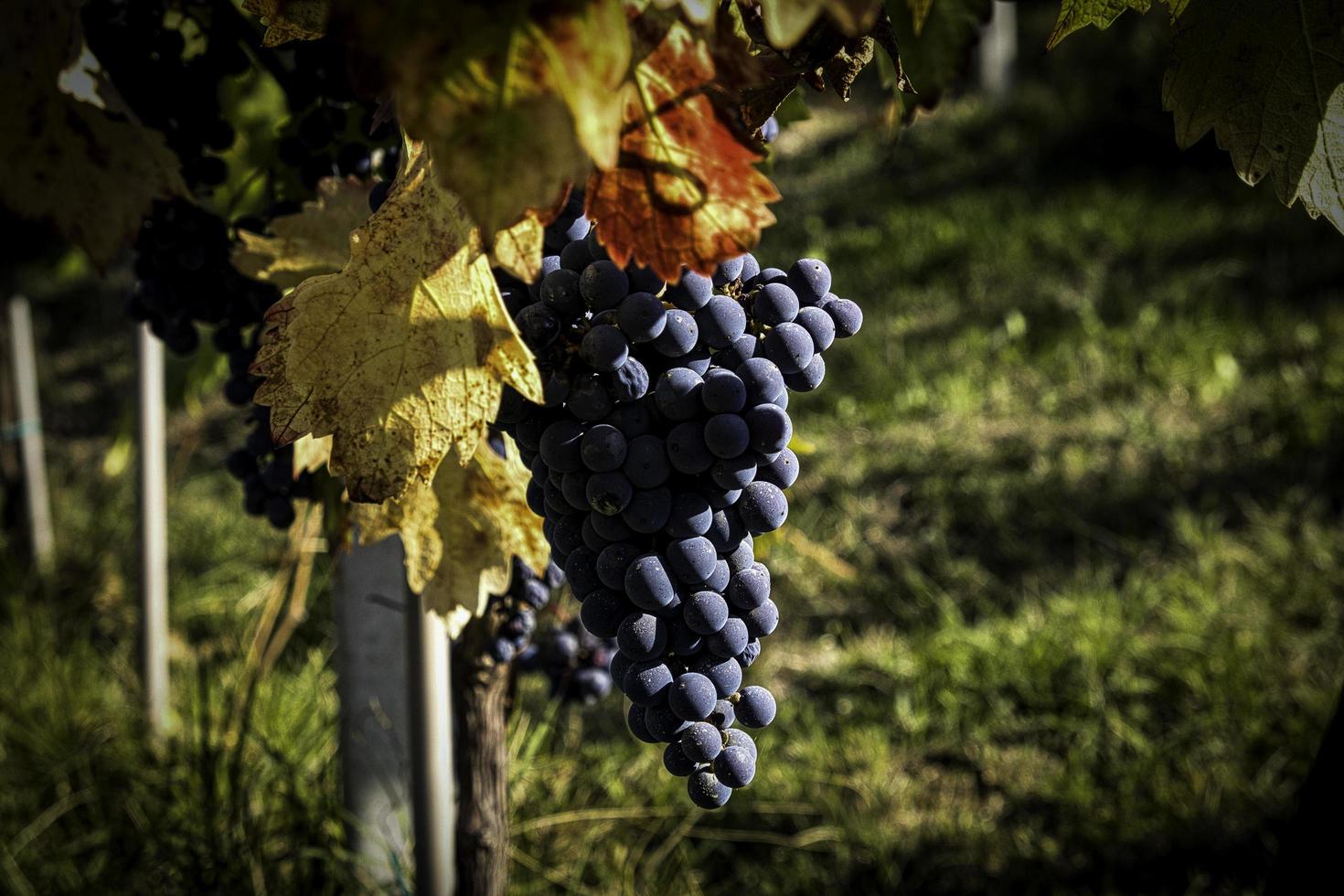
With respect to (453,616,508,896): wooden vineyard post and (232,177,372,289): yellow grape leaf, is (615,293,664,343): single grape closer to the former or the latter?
(232,177,372,289): yellow grape leaf

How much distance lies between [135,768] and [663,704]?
5.96 ft

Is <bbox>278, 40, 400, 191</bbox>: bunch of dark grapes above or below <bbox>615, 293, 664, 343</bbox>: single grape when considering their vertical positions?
above

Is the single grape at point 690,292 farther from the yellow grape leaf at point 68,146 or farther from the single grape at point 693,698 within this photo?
the yellow grape leaf at point 68,146

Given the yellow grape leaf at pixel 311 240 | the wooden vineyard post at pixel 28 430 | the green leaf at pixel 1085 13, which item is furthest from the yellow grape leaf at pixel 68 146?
the wooden vineyard post at pixel 28 430

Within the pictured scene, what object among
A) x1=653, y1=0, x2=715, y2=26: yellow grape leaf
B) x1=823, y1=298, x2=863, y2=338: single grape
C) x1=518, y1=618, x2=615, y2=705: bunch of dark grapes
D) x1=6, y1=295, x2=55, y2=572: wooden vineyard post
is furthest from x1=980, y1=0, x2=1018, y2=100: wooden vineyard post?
x1=653, y1=0, x2=715, y2=26: yellow grape leaf

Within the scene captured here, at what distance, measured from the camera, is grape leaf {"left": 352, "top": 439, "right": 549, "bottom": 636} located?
81 centimetres

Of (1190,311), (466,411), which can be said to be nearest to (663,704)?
(466,411)

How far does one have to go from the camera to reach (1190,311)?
405cm

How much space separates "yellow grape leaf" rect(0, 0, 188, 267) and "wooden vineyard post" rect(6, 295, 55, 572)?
2372 mm

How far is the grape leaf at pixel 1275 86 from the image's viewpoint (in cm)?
64

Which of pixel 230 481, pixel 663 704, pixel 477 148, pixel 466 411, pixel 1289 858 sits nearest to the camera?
pixel 477 148

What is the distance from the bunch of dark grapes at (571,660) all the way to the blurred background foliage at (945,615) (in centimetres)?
16

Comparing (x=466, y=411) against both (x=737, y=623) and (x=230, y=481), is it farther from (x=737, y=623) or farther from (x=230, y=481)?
(x=230, y=481)

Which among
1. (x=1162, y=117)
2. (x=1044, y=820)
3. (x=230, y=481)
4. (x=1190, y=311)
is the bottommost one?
(x=1044, y=820)
